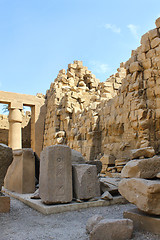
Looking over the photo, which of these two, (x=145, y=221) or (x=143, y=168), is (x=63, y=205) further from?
(x=143, y=168)

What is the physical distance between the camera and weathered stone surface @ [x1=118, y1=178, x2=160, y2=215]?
2.78 m

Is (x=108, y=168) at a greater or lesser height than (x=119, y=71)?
lesser

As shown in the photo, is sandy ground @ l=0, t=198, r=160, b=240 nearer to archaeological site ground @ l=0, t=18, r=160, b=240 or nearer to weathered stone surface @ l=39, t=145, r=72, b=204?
archaeological site ground @ l=0, t=18, r=160, b=240

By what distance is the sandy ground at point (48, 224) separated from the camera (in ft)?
9.62

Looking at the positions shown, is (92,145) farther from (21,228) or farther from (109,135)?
(21,228)

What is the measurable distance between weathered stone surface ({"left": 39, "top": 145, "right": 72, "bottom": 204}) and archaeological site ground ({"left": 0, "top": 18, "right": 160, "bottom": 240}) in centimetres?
2

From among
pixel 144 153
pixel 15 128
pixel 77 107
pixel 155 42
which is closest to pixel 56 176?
pixel 144 153

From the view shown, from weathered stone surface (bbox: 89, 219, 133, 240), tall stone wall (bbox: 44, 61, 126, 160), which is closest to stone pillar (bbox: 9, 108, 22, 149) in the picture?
tall stone wall (bbox: 44, 61, 126, 160)

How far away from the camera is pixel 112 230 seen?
2.67 m

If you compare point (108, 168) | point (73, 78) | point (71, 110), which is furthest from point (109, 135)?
point (73, 78)

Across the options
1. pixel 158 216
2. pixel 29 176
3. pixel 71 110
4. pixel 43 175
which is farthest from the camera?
pixel 71 110

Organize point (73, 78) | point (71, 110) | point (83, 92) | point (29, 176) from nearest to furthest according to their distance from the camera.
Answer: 1. point (29, 176)
2. point (71, 110)
3. point (83, 92)
4. point (73, 78)

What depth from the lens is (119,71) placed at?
14.3 meters

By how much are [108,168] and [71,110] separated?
17.1ft
